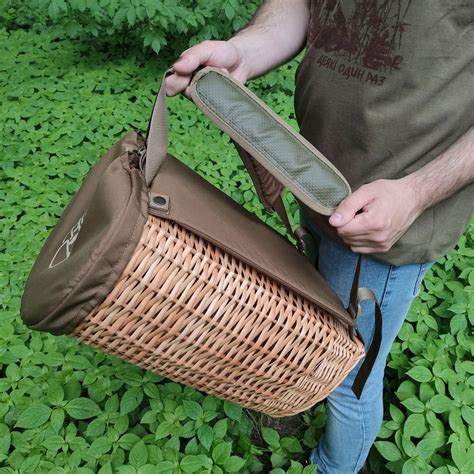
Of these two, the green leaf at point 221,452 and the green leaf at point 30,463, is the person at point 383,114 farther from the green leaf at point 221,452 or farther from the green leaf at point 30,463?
the green leaf at point 30,463

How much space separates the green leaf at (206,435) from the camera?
59.0 inches

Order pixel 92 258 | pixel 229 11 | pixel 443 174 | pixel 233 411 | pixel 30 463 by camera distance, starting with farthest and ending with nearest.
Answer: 1. pixel 229 11
2. pixel 233 411
3. pixel 30 463
4. pixel 443 174
5. pixel 92 258

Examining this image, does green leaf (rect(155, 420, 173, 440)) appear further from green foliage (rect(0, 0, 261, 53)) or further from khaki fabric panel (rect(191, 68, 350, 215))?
green foliage (rect(0, 0, 261, 53))

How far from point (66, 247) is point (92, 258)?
0.18 meters

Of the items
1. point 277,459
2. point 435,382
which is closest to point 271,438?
point 277,459

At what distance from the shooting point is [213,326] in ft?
2.88

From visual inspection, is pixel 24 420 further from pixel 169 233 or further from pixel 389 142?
pixel 389 142

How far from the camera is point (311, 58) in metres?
1.18

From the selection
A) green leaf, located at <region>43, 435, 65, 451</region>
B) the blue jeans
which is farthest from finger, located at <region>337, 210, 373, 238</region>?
Answer: green leaf, located at <region>43, 435, 65, 451</region>

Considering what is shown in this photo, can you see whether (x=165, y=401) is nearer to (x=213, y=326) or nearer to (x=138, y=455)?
(x=138, y=455)

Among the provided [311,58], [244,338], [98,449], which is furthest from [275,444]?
[311,58]

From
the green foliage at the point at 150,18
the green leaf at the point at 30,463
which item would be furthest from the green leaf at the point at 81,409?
the green foliage at the point at 150,18

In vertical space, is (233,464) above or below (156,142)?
below

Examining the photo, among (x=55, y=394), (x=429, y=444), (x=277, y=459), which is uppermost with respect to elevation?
(x=55, y=394)
